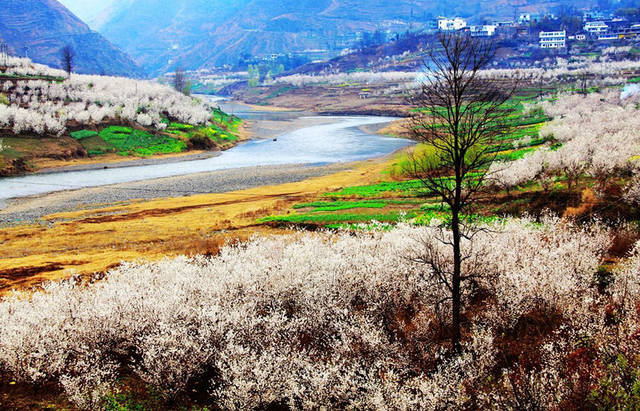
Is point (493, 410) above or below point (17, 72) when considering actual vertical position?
below

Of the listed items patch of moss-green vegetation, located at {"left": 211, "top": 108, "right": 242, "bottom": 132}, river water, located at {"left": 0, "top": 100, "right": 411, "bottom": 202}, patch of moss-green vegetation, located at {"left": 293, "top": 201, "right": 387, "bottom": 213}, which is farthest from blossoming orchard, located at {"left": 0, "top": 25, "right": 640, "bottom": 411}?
patch of moss-green vegetation, located at {"left": 211, "top": 108, "right": 242, "bottom": 132}

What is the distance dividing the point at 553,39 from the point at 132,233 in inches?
6677

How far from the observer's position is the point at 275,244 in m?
19.3

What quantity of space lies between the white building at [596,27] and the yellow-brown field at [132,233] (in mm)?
169258

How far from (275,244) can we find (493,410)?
39.6 feet

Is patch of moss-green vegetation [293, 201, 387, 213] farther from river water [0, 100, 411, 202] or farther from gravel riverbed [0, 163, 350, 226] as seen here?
river water [0, 100, 411, 202]

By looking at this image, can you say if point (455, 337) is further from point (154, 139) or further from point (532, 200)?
point (154, 139)

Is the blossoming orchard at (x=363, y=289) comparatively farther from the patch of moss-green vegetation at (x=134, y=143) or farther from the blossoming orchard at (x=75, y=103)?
the blossoming orchard at (x=75, y=103)

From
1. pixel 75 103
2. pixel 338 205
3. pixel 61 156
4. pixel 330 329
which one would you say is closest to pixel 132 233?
pixel 338 205

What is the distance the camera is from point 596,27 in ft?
564

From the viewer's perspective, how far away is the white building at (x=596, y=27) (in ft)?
548

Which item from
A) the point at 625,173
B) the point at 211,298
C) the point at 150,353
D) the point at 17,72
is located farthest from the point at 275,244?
the point at 17,72

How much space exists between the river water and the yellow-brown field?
13.1 m

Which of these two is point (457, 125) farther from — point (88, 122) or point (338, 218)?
point (88, 122)
